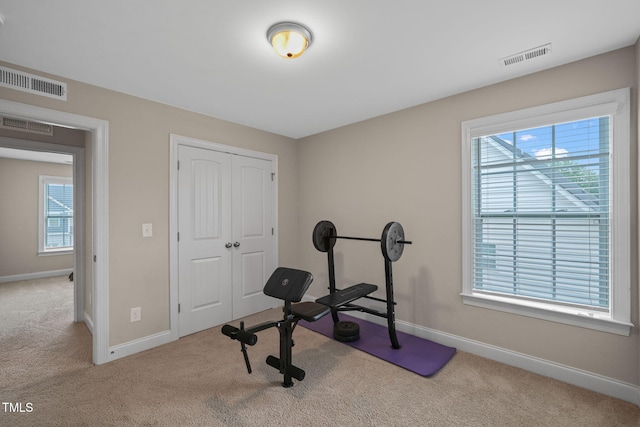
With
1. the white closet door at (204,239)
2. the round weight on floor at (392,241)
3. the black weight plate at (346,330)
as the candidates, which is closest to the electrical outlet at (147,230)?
the white closet door at (204,239)

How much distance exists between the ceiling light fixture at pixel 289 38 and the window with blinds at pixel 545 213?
6.05 ft

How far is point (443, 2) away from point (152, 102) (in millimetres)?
2667

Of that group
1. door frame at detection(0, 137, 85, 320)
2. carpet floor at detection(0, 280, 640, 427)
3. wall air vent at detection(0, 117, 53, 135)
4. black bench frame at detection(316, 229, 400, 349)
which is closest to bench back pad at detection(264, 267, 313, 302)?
black bench frame at detection(316, 229, 400, 349)

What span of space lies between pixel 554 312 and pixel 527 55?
1956 mm

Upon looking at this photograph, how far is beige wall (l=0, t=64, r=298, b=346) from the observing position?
A: 2586 millimetres

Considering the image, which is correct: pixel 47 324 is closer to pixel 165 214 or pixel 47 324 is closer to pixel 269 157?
pixel 165 214

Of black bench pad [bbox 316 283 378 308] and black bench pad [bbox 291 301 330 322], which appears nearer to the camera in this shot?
black bench pad [bbox 291 301 330 322]

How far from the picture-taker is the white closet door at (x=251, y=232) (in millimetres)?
3607

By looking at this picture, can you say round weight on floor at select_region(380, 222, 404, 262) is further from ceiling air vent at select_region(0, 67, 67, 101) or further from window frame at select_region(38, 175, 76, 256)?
window frame at select_region(38, 175, 76, 256)

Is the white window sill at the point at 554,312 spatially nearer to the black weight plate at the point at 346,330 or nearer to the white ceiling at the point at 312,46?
the black weight plate at the point at 346,330

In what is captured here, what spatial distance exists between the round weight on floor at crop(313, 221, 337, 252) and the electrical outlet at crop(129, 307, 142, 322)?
186 centimetres

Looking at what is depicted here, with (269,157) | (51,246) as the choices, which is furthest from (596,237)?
(51,246)

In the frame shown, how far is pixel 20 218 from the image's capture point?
570 cm

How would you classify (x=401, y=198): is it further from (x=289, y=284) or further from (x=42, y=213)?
(x=42, y=213)
